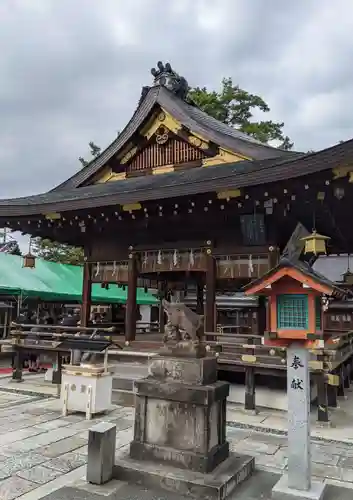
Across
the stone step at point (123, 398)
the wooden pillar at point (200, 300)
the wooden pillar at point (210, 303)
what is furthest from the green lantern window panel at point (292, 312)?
the wooden pillar at point (200, 300)

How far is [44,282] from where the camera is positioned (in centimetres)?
1598

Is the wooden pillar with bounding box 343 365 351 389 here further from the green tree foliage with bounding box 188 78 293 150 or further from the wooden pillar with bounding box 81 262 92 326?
the green tree foliage with bounding box 188 78 293 150

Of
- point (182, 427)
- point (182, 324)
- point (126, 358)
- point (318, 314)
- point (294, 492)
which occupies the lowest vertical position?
point (294, 492)

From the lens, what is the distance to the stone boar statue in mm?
5215

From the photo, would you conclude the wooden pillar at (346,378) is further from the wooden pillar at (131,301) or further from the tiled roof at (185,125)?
the tiled roof at (185,125)

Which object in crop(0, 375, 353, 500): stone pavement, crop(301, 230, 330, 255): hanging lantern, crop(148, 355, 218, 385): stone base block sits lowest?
crop(0, 375, 353, 500): stone pavement

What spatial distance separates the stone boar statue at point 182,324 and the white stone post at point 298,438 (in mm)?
1198

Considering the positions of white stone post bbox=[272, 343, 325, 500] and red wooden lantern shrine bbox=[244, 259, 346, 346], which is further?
red wooden lantern shrine bbox=[244, 259, 346, 346]

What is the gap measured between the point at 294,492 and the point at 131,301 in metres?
7.37

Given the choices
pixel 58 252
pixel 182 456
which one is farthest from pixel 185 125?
pixel 58 252

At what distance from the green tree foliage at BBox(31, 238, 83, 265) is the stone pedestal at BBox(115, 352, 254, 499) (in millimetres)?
21903

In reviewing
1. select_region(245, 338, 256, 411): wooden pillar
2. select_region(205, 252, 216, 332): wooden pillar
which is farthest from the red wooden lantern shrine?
select_region(205, 252, 216, 332): wooden pillar

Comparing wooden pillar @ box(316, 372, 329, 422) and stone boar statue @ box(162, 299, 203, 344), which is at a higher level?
stone boar statue @ box(162, 299, 203, 344)

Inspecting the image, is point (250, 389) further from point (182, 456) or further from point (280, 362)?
point (182, 456)
